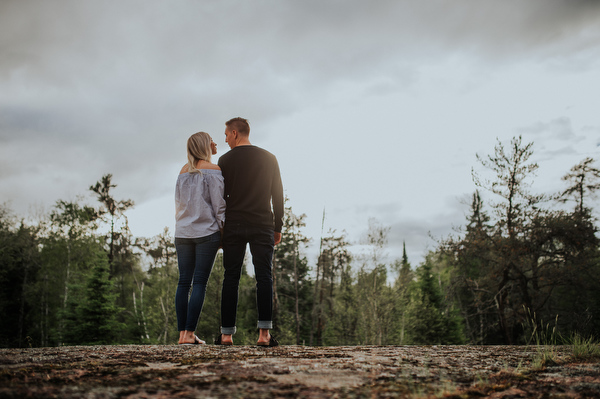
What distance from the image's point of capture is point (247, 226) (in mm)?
3855

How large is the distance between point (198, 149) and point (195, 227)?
0.84 meters

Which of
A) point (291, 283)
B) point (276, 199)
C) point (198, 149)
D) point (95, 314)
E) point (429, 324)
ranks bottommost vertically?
point (429, 324)

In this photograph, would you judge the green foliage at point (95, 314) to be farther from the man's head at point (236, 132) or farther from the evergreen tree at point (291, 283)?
the man's head at point (236, 132)

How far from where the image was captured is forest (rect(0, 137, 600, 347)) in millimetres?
16219

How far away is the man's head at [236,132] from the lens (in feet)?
13.9

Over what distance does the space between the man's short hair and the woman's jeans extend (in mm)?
1178

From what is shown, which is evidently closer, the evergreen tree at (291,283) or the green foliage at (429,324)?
the evergreen tree at (291,283)

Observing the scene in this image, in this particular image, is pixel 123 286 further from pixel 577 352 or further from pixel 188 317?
pixel 577 352

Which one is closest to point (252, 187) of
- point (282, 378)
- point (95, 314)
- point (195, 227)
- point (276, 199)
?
point (276, 199)

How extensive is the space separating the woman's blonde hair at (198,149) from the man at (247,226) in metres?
0.17

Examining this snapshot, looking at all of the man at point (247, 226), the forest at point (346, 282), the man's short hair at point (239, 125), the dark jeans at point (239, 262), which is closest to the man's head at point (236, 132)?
the man's short hair at point (239, 125)

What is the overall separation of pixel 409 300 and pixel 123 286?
22393 mm

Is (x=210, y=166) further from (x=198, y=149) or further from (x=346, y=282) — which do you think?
(x=346, y=282)

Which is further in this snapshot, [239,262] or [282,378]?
[239,262]
